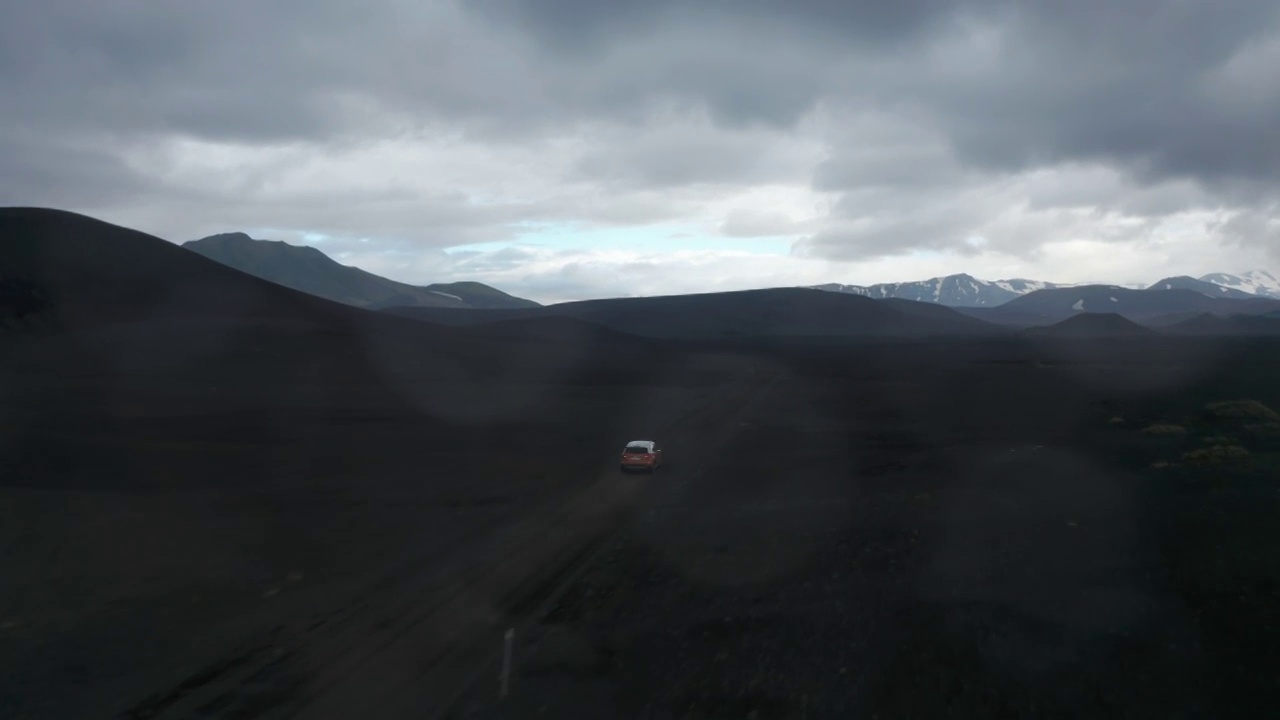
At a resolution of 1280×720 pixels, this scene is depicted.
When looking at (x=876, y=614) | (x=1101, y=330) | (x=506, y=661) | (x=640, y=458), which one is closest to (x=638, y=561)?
(x=876, y=614)

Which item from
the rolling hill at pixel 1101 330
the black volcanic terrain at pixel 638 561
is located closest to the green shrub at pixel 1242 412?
the black volcanic terrain at pixel 638 561

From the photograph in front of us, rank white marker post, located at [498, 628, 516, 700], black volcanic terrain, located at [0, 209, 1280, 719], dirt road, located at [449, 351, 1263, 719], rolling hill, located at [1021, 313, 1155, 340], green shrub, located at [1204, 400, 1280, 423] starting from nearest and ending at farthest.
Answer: dirt road, located at [449, 351, 1263, 719], white marker post, located at [498, 628, 516, 700], black volcanic terrain, located at [0, 209, 1280, 719], green shrub, located at [1204, 400, 1280, 423], rolling hill, located at [1021, 313, 1155, 340]

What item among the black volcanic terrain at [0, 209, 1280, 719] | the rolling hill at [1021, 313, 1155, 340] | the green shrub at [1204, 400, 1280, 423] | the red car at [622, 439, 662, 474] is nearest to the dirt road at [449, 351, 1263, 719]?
the black volcanic terrain at [0, 209, 1280, 719]

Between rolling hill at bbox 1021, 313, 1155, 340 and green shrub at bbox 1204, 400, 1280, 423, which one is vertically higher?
green shrub at bbox 1204, 400, 1280, 423

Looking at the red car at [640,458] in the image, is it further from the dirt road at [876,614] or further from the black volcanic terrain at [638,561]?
the dirt road at [876,614]

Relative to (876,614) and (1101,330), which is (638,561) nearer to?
(876,614)

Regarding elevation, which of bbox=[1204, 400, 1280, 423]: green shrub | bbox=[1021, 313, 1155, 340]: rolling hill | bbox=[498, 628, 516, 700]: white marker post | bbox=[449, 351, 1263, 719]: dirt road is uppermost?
bbox=[498, 628, 516, 700]: white marker post

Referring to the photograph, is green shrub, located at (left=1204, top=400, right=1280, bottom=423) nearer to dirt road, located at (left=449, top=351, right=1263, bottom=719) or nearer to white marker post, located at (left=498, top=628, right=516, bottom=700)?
dirt road, located at (left=449, top=351, right=1263, bottom=719)
